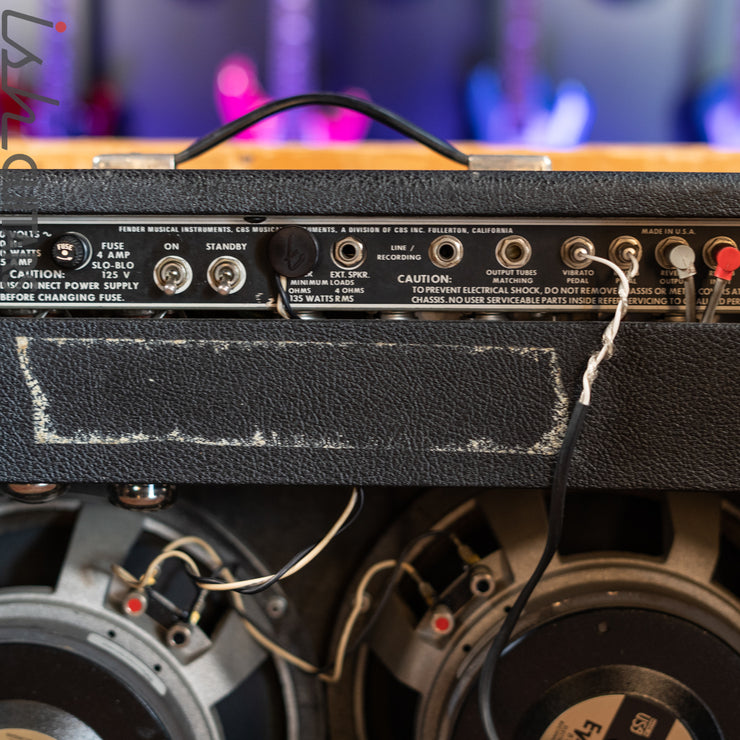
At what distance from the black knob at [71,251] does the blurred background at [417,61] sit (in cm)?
235

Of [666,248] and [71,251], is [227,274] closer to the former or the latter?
[71,251]

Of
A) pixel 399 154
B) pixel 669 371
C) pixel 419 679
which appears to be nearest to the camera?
pixel 669 371

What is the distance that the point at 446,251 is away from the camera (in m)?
0.46

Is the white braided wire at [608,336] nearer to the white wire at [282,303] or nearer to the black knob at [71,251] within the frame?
the white wire at [282,303]

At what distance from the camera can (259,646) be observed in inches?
23.8

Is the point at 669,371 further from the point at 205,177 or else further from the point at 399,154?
the point at 399,154

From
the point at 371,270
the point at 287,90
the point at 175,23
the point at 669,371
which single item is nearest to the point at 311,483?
the point at 371,270

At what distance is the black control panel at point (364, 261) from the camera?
1.47ft

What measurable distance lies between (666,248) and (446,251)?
0.15m

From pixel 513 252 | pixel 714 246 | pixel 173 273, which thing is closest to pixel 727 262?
pixel 714 246

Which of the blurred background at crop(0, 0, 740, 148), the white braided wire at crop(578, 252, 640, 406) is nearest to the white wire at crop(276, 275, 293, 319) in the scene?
the white braided wire at crop(578, 252, 640, 406)

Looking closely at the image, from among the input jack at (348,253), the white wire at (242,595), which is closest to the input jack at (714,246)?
the input jack at (348,253)

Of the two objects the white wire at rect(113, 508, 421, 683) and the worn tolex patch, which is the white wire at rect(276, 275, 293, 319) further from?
the white wire at rect(113, 508, 421, 683)

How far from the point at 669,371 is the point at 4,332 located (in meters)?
0.47
